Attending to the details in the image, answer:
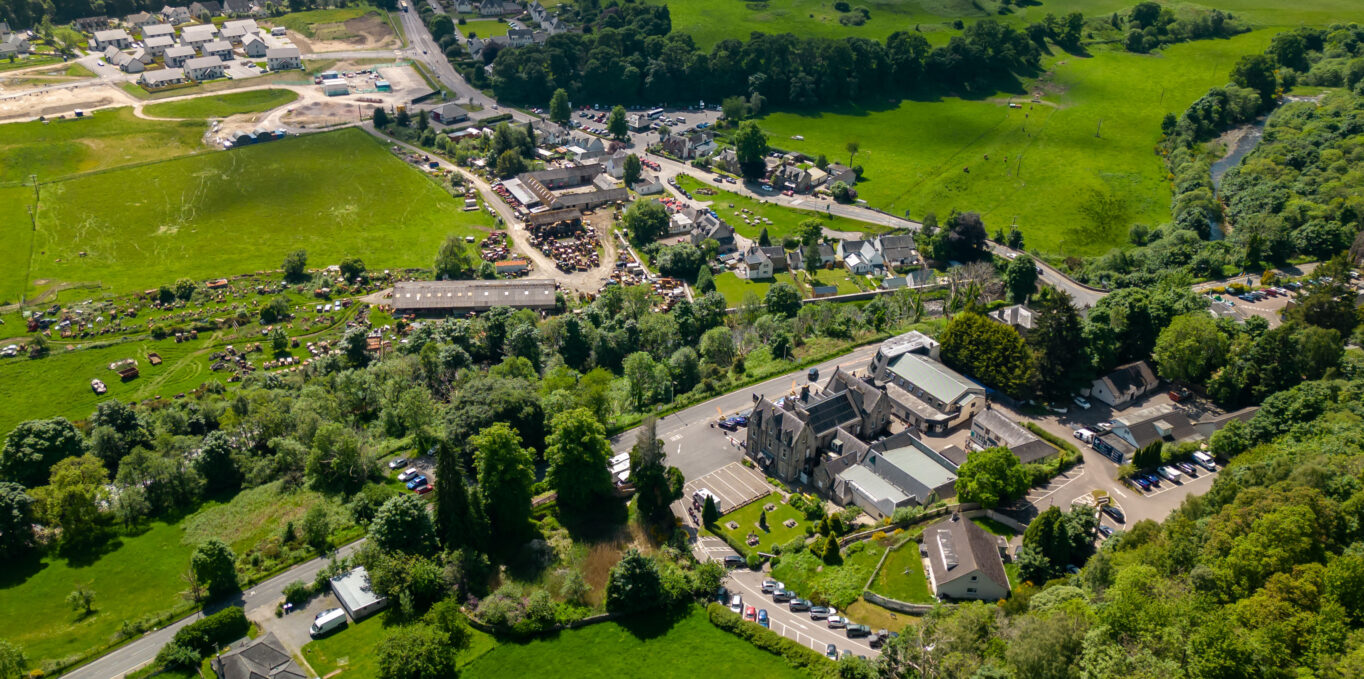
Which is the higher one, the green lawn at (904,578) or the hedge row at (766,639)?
the green lawn at (904,578)

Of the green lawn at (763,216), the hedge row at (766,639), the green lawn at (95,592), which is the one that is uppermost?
the green lawn at (763,216)

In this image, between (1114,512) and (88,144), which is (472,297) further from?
(88,144)

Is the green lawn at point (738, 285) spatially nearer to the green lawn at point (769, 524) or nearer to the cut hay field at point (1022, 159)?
the cut hay field at point (1022, 159)

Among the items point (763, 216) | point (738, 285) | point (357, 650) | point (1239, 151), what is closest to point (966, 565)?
point (357, 650)

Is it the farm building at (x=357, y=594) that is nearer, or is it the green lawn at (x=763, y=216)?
the farm building at (x=357, y=594)

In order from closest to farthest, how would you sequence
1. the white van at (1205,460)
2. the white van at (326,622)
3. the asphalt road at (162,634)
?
the asphalt road at (162,634)
the white van at (326,622)
the white van at (1205,460)

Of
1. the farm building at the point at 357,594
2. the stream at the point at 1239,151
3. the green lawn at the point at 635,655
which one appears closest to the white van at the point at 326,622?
the farm building at the point at 357,594

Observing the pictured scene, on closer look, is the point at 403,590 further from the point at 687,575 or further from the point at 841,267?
the point at 841,267
